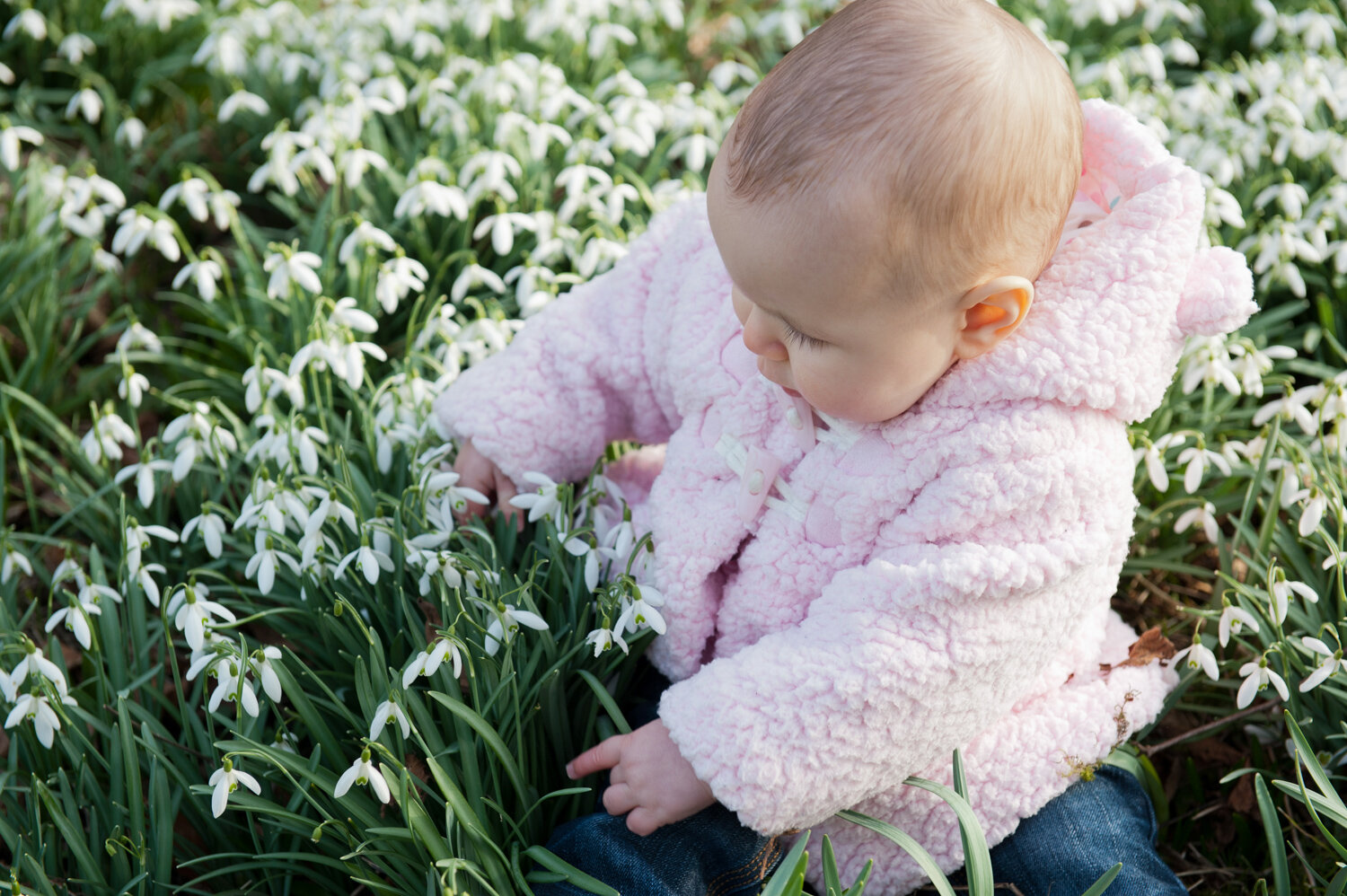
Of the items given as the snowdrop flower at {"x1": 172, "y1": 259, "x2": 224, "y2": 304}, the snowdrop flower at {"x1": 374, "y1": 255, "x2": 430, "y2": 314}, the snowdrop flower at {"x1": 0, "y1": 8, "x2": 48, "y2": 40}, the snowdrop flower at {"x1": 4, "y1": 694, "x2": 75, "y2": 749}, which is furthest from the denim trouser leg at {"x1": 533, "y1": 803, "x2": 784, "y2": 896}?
the snowdrop flower at {"x1": 0, "y1": 8, "x2": 48, "y2": 40}

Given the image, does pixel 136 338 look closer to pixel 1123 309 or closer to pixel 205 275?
pixel 205 275

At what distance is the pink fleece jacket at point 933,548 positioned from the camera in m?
1.44

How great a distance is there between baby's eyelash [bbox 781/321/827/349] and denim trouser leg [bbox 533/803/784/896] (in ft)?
2.49

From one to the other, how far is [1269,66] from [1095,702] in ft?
7.21

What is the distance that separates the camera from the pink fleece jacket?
144 centimetres

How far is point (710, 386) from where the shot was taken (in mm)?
1714

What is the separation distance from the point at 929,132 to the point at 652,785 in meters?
0.97

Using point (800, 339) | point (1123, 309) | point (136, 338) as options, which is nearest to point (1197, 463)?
point (1123, 309)

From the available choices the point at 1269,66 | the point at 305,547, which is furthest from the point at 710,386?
the point at 1269,66

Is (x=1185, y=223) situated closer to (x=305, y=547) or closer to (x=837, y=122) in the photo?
(x=837, y=122)

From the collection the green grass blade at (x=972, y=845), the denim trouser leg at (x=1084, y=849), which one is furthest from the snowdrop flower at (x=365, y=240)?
the denim trouser leg at (x=1084, y=849)

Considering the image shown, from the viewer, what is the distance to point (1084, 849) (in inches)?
64.4

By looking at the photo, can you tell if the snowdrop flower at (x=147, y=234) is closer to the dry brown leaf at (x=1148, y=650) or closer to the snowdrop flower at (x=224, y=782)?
the snowdrop flower at (x=224, y=782)

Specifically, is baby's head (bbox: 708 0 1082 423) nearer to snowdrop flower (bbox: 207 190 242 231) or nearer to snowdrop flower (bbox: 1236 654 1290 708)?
snowdrop flower (bbox: 1236 654 1290 708)
